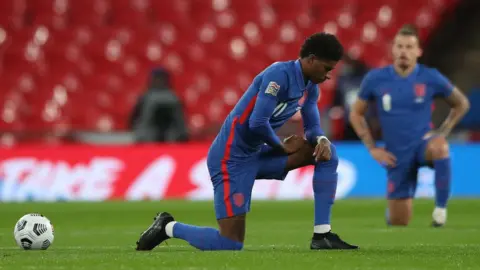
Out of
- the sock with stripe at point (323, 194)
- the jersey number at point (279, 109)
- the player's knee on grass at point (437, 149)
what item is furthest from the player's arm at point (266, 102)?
the player's knee on grass at point (437, 149)

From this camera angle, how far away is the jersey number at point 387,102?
9.75 metres

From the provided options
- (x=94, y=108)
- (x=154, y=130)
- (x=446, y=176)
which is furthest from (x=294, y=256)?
(x=94, y=108)

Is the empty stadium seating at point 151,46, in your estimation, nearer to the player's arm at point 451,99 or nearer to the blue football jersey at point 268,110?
the player's arm at point 451,99

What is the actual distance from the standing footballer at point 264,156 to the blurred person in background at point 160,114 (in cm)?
733

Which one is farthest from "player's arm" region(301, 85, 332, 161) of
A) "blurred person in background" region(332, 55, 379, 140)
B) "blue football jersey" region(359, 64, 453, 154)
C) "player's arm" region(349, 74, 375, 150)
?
"blurred person in background" region(332, 55, 379, 140)

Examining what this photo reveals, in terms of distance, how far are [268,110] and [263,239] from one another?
77.3 inches

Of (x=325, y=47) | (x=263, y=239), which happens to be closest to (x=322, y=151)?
(x=325, y=47)

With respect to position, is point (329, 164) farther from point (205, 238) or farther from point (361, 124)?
point (361, 124)

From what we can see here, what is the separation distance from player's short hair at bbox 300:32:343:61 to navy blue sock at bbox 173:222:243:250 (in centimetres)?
129

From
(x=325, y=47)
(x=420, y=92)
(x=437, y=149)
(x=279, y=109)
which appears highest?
A: (x=325, y=47)

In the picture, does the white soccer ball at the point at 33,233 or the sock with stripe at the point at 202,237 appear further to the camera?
the white soccer ball at the point at 33,233

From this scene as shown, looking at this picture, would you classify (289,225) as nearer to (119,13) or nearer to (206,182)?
(206,182)

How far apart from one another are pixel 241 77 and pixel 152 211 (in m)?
6.32

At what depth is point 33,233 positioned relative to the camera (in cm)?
681
